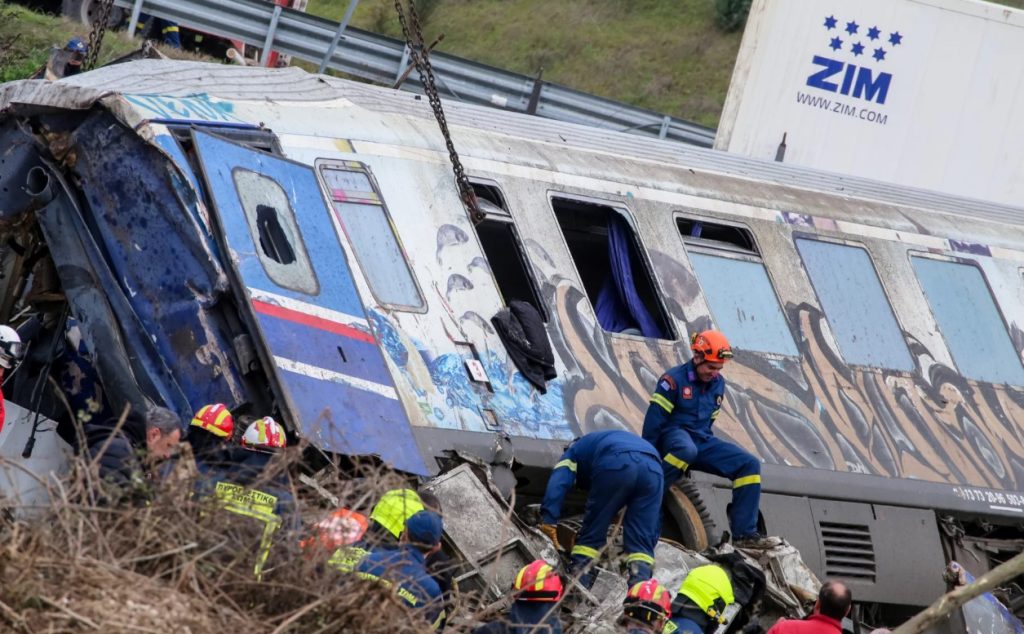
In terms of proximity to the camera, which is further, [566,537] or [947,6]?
[947,6]

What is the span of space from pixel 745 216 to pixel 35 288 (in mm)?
6052

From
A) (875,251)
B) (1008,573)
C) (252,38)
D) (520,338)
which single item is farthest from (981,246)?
(252,38)

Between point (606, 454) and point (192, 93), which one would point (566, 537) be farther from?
point (192, 93)

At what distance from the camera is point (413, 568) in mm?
7438

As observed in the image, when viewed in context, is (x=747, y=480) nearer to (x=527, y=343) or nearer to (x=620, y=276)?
(x=527, y=343)

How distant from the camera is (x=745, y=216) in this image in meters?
Result: 13.7

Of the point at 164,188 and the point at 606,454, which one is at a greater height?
the point at 164,188

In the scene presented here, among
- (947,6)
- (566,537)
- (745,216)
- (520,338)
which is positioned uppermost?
(947,6)

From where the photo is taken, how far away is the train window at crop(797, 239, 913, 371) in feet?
44.8

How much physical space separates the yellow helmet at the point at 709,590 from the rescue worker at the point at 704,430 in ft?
6.96

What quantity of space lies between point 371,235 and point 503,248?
2.64 metres

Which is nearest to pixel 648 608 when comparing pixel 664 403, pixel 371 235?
pixel 664 403

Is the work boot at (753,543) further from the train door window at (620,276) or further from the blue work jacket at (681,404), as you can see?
the train door window at (620,276)

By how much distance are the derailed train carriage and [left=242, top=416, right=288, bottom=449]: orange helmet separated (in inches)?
10.5
